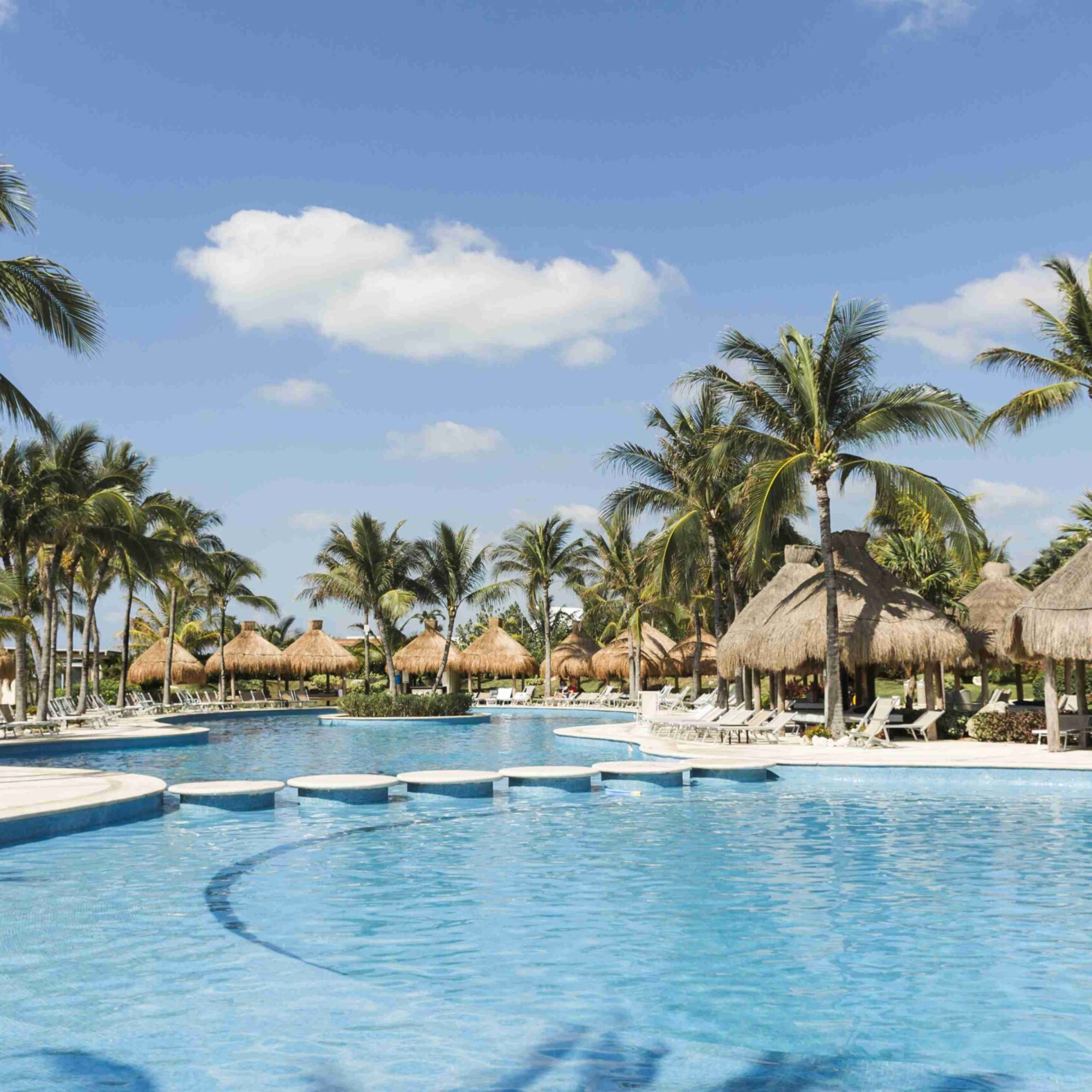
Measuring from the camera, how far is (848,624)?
1792cm

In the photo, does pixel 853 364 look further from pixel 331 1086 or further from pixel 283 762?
pixel 331 1086

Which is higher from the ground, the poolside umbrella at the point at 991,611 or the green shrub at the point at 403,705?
the poolside umbrella at the point at 991,611

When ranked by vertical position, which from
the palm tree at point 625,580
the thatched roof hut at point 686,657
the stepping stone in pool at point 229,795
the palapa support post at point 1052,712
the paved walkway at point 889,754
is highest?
the palm tree at point 625,580

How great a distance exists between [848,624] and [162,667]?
2670cm

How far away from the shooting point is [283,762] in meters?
15.7

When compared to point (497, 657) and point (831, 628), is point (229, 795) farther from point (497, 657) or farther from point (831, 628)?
point (497, 657)

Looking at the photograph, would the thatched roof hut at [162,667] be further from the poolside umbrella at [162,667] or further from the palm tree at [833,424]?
the palm tree at [833,424]

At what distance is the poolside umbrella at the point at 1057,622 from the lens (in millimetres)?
13961

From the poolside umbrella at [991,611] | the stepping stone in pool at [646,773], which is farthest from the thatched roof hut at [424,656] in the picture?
the stepping stone in pool at [646,773]

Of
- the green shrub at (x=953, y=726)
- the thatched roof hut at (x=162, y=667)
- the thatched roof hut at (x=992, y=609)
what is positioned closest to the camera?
the green shrub at (x=953, y=726)

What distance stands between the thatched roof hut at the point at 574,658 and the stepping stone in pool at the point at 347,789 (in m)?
24.8

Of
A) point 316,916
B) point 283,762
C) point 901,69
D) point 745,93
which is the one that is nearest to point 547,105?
point 745,93

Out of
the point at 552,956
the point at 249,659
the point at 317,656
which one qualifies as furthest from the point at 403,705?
the point at 552,956

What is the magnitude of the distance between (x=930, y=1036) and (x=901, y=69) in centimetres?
1351
